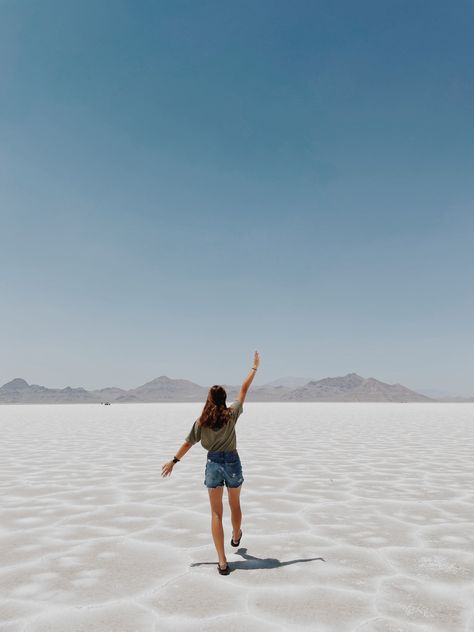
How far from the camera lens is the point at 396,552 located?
507 cm

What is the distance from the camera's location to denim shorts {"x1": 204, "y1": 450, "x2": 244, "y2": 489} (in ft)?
15.7

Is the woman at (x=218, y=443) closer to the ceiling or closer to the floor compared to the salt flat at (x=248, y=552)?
closer to the ceiling

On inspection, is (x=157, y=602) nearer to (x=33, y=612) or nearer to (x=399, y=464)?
(x=33, y=612)

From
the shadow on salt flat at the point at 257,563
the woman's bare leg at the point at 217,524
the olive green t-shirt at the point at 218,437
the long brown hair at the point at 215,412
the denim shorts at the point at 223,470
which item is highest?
the long brown hair at the point at 215,412

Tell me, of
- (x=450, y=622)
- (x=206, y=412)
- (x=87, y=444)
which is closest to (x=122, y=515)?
(x=206, y=412)

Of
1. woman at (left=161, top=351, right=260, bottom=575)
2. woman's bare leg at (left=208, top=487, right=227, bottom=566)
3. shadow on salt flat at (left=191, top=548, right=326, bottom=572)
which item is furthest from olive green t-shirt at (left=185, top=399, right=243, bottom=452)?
shadow on salt flat at (left=191, top=548, right=326, bottom=572)

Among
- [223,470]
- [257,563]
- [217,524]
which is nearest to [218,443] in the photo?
[223,470]

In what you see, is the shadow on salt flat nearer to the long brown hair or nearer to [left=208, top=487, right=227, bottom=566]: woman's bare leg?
[left=208, top=487, right=227, bottom=566]: woman's bare leg

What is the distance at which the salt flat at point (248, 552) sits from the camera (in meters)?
3.67

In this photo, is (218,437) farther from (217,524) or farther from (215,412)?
(217,524)

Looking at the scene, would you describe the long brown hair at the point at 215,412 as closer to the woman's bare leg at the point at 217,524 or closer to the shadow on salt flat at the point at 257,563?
the woman's bare leg at the point at 217,524

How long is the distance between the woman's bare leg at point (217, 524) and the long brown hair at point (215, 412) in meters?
0.60

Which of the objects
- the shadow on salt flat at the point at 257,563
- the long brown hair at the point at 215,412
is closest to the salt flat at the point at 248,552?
the shadow on salt flat at the point at 257,563

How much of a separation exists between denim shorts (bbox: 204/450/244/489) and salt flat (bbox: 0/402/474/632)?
741mm
